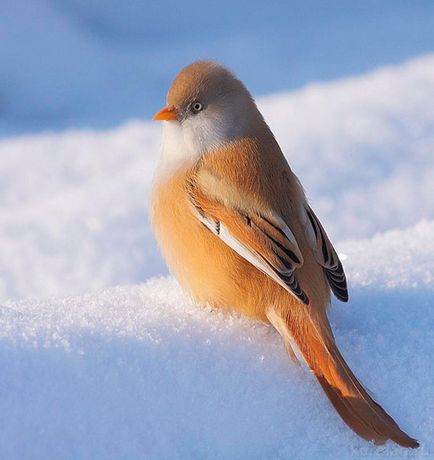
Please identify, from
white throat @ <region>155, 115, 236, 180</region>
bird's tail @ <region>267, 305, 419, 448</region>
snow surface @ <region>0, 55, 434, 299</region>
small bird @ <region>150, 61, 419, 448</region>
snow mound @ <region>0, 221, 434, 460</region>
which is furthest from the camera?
snow surface @ <region>0, 55, 434, 299</region>

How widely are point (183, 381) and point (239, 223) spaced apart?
1.33ft

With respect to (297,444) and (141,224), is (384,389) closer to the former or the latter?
(297,444)

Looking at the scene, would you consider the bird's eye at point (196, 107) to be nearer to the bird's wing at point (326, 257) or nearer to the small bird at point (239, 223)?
the small bird at point (239, 223)

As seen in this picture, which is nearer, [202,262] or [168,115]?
[202,262]

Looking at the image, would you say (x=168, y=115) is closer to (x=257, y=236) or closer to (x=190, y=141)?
(x=190, y=141)

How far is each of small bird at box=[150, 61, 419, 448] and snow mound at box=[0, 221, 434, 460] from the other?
2.0 inches

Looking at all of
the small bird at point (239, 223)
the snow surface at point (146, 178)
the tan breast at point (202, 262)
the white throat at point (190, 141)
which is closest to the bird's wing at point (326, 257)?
the small bird at point (239, 223)

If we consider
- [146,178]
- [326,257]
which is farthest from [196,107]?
[146,178]

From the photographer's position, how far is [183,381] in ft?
4.52

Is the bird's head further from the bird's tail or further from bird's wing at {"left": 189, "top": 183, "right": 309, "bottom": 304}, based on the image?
the bird's tail

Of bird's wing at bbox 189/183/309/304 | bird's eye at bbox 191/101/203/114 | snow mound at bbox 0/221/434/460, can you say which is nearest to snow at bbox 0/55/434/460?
snow mound at bbox 0/221/434/460

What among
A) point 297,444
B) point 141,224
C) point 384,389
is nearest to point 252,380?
point 297,444

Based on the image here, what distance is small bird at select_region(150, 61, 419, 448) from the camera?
1.62 meters

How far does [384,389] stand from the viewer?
59.2 inches
